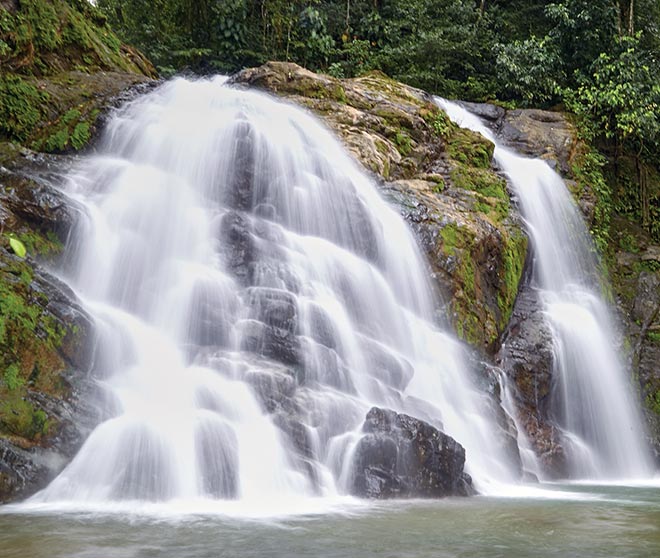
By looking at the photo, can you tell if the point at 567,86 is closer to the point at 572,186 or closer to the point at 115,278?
the point at 572,186

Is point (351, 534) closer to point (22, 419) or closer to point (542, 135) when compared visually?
point (22, 419)

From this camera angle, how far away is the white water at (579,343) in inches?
435

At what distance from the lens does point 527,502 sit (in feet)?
22.6

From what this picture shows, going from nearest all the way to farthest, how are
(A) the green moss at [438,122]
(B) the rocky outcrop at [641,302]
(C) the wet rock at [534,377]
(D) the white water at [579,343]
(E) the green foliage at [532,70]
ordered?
(C) the wet rock at [534,377] < (D) the white water at [579,343] < (B) the rocky outcrop at [641,302] < (A) the green moss at [438,122] < (E) the green foliage at [532,70]

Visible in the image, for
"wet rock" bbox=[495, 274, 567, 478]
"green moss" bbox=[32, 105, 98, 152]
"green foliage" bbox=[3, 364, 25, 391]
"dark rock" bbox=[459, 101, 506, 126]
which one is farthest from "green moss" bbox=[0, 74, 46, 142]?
"dark rock" bbox=[459, 101, 506, 126]

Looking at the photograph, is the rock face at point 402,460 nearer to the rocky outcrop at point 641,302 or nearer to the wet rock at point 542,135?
the rocky outcrop at point 641,302

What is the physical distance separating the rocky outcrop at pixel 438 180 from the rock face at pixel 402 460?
3.40m

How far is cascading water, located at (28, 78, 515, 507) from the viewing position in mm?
6426

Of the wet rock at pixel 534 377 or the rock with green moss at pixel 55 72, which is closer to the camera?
the wet rock at pixel 534 377

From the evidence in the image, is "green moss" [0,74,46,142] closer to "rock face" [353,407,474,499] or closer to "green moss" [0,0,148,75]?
"green moss" [0,0,148,75]

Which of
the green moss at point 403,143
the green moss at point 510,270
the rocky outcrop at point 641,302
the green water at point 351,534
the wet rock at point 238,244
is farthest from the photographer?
the green moss at point 403,143

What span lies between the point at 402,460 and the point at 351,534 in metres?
2.11

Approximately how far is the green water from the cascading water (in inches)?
34.5

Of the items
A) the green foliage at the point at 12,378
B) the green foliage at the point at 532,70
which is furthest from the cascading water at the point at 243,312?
the green foliage at the point at 532,70
